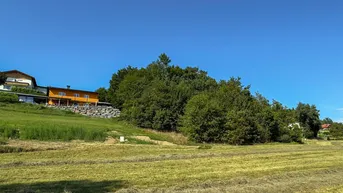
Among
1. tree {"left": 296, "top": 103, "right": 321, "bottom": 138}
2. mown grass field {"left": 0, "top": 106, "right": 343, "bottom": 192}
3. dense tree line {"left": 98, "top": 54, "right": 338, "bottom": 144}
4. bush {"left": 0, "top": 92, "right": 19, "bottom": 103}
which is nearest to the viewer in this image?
mown grass field {"left": 0, "top": 106, "right": 343, "bottom": 192}

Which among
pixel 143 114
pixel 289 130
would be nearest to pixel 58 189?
pixel 143 114

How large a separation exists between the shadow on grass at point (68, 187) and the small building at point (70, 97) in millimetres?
67008

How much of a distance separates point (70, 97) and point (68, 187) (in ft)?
232

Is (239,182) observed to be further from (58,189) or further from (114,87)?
(114,87)

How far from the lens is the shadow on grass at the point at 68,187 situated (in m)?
7.72

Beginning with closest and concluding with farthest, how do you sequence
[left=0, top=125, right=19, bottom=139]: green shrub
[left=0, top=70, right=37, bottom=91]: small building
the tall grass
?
[left=0, top=125, right=19, bottom=139]: green shrub, the tall grass, [left=0, top=70, right=37, bottom=91]: small building

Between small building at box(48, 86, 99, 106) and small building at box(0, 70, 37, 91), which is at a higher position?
small building at box(0, 70, 37, 91)

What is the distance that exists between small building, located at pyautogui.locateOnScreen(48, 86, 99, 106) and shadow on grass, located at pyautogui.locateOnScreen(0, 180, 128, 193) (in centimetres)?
6701

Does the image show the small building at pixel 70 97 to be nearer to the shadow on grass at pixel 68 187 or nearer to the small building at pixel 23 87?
the small building at pixel 23 87

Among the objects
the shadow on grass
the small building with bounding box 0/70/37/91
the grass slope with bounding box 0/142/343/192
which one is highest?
the small building with bounding box 0/70/37/91

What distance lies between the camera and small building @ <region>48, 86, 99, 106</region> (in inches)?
2844

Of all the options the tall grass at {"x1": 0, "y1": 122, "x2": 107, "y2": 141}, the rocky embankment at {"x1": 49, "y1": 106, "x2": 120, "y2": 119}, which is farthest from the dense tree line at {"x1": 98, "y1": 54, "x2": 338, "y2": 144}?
the tall grass at {"x1": 0, "y1": 122, "x2": 107, "y2": 141}

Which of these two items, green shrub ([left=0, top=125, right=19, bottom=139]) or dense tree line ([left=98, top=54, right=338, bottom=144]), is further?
dense tree line ([left=98, top=54, right=338, bottom=144])

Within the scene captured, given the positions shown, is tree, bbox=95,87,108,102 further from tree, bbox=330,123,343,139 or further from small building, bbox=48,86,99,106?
tree, bbox=330,123,343,139
